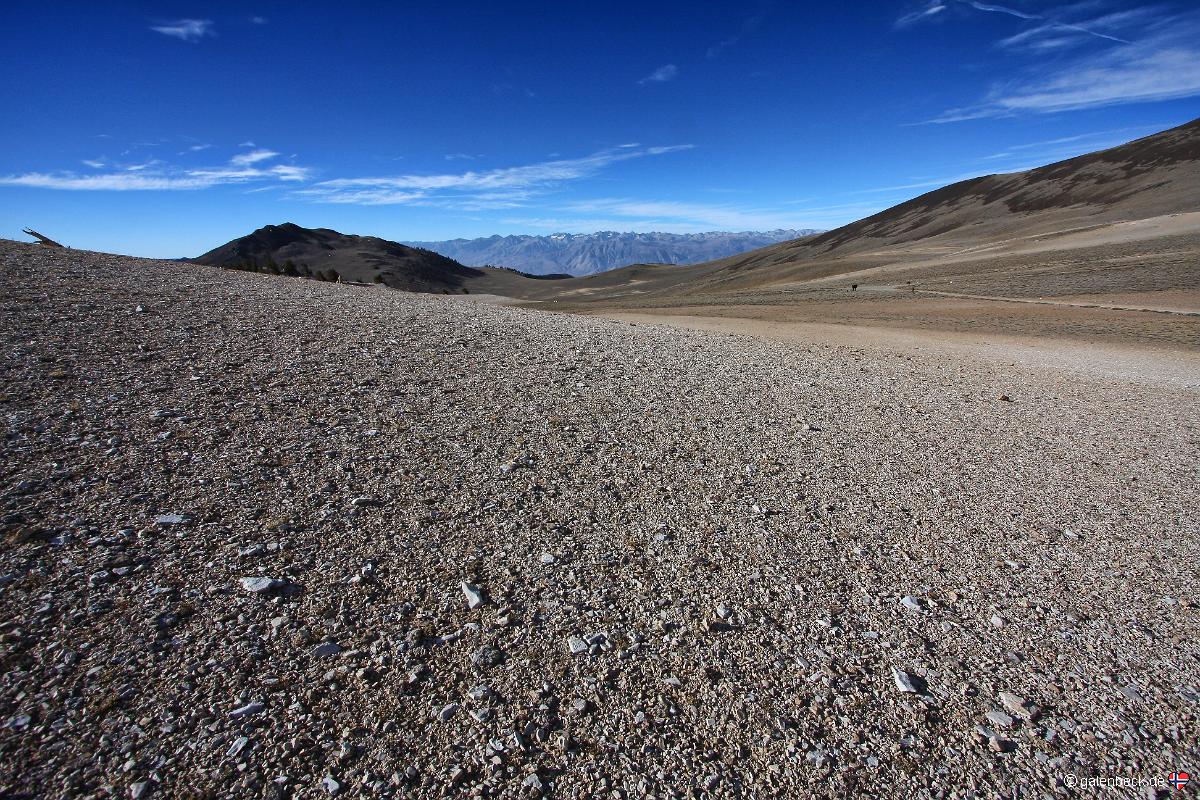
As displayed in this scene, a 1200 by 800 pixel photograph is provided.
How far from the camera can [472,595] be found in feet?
14.3

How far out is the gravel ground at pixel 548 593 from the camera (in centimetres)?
312

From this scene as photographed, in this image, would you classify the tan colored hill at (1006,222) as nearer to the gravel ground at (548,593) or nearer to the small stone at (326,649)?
the gravel ground at (548,593)

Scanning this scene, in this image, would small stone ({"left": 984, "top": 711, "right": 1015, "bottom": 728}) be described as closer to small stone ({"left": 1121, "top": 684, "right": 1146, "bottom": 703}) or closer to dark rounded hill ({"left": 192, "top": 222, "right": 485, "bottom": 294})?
small stone ({"left": 1121, "top": 684, "right": 1146, "bottom": 703})

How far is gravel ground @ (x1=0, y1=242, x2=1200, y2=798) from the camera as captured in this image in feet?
10.2

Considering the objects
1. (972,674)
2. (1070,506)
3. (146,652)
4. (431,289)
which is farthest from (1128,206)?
(431,289)

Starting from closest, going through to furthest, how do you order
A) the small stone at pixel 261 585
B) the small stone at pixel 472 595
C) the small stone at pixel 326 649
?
the small stone at pixel 326 649, the small stone at pixel 261 585, the small stone at pixel 472 595

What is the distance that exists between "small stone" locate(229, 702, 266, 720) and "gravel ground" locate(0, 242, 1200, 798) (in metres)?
0.03

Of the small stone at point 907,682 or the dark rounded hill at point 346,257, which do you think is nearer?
the small stone at point 907,682

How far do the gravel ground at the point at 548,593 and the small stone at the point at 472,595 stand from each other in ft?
0.08

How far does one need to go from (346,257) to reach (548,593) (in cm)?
16155

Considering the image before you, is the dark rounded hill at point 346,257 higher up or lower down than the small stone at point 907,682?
higher up

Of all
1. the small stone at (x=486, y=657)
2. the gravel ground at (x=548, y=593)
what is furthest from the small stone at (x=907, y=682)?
the small stone at (x=486, y=657)

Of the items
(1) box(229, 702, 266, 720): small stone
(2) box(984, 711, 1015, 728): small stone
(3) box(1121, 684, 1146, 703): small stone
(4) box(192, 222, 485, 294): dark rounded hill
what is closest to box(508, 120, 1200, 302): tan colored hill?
(3) box(1121, 684, 1146, 703): small stone

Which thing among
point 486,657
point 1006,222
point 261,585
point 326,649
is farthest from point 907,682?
point 1006,222
